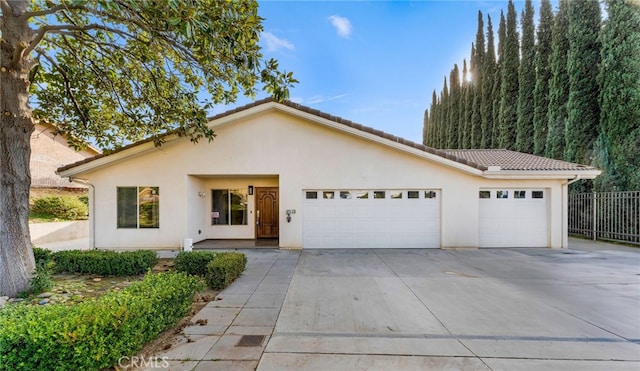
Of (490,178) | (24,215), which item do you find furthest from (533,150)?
(24,215)

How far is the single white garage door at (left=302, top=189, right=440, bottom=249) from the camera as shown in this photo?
1004 cm

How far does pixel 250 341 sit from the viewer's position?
11.8ft

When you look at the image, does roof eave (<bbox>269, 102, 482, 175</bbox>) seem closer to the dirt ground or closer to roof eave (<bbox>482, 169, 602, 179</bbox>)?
roof eave (<bbox>482, 169, 602, 179</bbox>)

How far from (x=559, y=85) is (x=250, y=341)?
19726 mm

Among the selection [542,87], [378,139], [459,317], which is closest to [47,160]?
[378,139]

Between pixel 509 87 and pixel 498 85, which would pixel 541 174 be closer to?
pixel 509 87

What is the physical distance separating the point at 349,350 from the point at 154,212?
30.4 feet

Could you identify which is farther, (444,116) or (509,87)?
(444,116)

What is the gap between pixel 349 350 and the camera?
134 inches

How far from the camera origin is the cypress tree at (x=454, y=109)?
28.4m

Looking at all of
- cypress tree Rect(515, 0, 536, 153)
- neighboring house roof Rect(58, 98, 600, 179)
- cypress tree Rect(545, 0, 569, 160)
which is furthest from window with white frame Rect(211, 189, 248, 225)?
cypress tree Rect(515, 0, 536, 153)

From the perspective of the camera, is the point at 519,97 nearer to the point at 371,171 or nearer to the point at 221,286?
the point at 371,171

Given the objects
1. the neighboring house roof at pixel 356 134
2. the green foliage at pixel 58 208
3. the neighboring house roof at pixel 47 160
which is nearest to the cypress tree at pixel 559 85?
the neighboring house roof at pixel 356 134

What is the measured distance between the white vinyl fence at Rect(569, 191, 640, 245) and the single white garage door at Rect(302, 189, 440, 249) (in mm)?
7559
